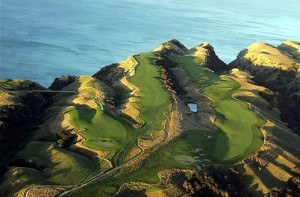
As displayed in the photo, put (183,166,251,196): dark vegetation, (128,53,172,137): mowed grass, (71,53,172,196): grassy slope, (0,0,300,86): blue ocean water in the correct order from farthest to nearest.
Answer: (0,0,300,86): blue ocean water, (128,53,172,137): mowed grass, (183,166,251,196): dark vegetation, (71,53,172,196): grassy slope

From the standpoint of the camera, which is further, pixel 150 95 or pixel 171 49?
pixel 171 49

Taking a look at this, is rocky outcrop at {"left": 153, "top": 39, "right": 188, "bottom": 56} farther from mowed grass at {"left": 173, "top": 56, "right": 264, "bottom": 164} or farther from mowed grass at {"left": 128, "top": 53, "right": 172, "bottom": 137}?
mowed grass at {"left": 173, "top": 56, "right": 264, "bottom": 164}

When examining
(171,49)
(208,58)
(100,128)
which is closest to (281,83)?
(208,58)

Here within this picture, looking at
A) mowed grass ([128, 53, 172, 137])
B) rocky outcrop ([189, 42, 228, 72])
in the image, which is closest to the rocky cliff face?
rocky outcrop ([189, 42, 228, 72])

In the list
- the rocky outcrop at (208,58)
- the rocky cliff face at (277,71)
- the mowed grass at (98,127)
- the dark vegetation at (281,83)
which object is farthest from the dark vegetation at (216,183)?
the rocky outcrop at (208,58)

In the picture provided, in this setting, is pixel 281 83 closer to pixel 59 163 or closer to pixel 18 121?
pixel 18 121

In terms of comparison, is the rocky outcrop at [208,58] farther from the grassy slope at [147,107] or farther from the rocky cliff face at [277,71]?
the grassy slope at [147,107]
